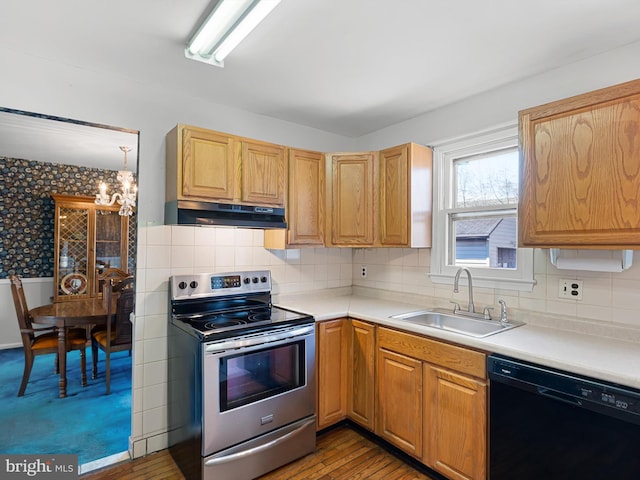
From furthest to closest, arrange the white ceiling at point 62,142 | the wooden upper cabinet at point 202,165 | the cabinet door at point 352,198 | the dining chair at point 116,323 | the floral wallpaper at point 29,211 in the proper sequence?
the floral wallpaper at point 29,211 → the dining chair at point 116,323 → the white ceiling at point 62,142 → the cabinet door at point 352,198 → the wooden upper cabinet at point 202,165

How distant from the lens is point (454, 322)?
251 cm

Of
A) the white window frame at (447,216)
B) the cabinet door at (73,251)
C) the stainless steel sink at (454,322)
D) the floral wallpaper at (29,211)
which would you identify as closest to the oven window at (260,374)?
Result: the stainless steel sink at (454,322)

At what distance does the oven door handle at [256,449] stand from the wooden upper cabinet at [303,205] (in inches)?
50.9

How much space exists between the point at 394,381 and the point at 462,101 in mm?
2075

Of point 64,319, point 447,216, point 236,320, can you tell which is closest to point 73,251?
point 64,319

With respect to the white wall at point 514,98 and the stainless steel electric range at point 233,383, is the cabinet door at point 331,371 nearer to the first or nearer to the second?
the stainless steel electric range at point 233,383

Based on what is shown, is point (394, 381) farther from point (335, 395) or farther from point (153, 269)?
point (153, 269)

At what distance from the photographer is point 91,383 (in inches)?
136

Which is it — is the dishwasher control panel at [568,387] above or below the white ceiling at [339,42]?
below

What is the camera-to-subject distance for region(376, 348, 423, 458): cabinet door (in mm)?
2139

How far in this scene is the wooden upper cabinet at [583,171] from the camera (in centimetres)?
157

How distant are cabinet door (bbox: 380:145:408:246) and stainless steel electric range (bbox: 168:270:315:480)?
3.19 ft

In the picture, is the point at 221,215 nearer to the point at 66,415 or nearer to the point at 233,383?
the point at 233,383

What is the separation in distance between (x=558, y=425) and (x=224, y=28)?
7.83 ft
